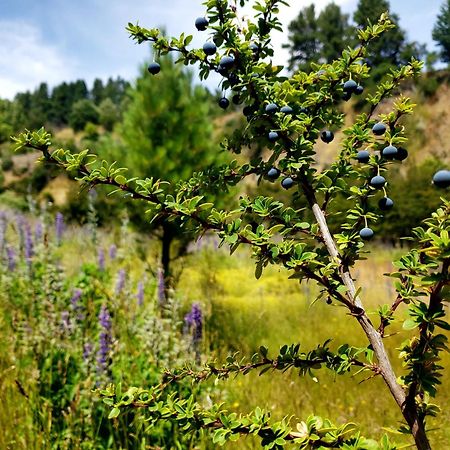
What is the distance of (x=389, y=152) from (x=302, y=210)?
0.99 feet

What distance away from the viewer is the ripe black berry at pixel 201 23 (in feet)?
4.78

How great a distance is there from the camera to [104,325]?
313 centimetres

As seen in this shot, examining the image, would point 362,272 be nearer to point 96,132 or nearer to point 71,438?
point 71,438

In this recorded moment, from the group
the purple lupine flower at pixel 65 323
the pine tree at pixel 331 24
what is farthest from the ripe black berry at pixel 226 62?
the pine tree at pixel 331 24

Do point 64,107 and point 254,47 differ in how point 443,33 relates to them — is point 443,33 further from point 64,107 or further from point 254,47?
point 64,107

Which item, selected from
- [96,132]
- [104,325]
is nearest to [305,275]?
[104,325]

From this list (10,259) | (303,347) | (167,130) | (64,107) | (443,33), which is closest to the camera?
(10,259)

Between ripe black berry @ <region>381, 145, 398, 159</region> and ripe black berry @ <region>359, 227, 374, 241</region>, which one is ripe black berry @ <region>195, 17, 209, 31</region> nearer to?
ripe black berry @ <region>381, 145, 398, 159</region>

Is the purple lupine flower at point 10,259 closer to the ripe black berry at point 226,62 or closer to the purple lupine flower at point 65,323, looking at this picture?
the purple lupine flower at point 65,323

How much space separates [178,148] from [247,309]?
3.19 meters

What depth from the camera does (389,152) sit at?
1.24 metres

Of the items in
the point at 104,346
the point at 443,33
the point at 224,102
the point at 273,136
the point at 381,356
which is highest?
the point at 443,33

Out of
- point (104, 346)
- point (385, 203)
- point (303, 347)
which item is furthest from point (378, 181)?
point (303, 347)

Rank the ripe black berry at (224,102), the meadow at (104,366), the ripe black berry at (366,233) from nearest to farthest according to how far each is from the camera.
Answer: the ripe black berry at (366,233), the ripe black berry at (224,102), the meadow at (104,366)
